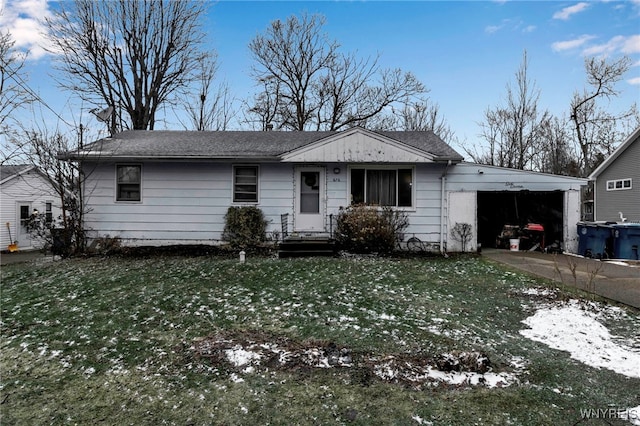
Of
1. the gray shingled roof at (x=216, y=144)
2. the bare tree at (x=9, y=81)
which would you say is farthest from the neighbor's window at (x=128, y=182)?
the bare tree at (x=9, y=81)

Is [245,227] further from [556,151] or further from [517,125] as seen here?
[556,151]

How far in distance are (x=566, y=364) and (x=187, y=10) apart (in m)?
23.6

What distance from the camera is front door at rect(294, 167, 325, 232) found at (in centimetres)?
1067

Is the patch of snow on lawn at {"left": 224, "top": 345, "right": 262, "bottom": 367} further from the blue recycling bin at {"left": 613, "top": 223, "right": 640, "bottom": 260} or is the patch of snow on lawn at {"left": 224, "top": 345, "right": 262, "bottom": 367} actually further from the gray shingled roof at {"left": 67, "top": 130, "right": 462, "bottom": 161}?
the blue recycling bin at {"left": 613, "top": 223, "right": 640, "bottom": 260}

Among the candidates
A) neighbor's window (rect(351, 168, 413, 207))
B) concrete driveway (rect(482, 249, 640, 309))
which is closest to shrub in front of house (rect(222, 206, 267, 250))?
neighbor's window (rect(351, 168, 413, 207))

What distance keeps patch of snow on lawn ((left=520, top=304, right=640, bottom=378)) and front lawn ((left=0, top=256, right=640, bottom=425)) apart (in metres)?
0.03

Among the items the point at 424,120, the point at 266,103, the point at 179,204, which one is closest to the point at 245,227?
the point at 179,204

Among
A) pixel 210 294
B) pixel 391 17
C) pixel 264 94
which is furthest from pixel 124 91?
pixel 210 294

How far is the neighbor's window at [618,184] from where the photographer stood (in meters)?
16.3

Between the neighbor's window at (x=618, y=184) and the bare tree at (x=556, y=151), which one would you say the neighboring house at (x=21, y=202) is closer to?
the neighbor's window at (x=618, y=184)

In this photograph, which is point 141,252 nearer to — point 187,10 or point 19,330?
point 19,330

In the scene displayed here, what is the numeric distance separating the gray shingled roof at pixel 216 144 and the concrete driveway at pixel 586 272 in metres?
3.25

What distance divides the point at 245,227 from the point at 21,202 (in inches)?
629

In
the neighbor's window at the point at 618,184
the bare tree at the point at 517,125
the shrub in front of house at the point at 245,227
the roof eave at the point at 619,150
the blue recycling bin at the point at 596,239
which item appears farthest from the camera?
the bare tree at the point at 517,125
